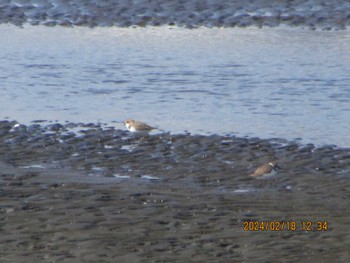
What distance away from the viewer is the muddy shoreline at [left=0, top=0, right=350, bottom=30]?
2331 cm

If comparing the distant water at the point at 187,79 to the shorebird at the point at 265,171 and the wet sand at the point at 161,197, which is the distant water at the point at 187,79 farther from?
the shorebird at the point at 265,171

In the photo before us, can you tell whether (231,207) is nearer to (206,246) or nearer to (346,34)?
(206,246)

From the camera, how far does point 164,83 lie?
15.9m

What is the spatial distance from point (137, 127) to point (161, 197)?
275cm

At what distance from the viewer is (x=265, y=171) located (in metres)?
10.2

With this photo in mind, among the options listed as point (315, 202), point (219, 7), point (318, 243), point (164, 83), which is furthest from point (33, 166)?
point (219, 7)

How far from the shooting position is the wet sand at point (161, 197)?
26.5ft

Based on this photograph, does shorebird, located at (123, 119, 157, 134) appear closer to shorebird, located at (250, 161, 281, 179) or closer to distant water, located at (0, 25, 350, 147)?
distant water, located at (0, 25, 350, 147)

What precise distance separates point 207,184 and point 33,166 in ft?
6.52

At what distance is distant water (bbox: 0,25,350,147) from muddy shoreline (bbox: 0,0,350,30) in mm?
918
